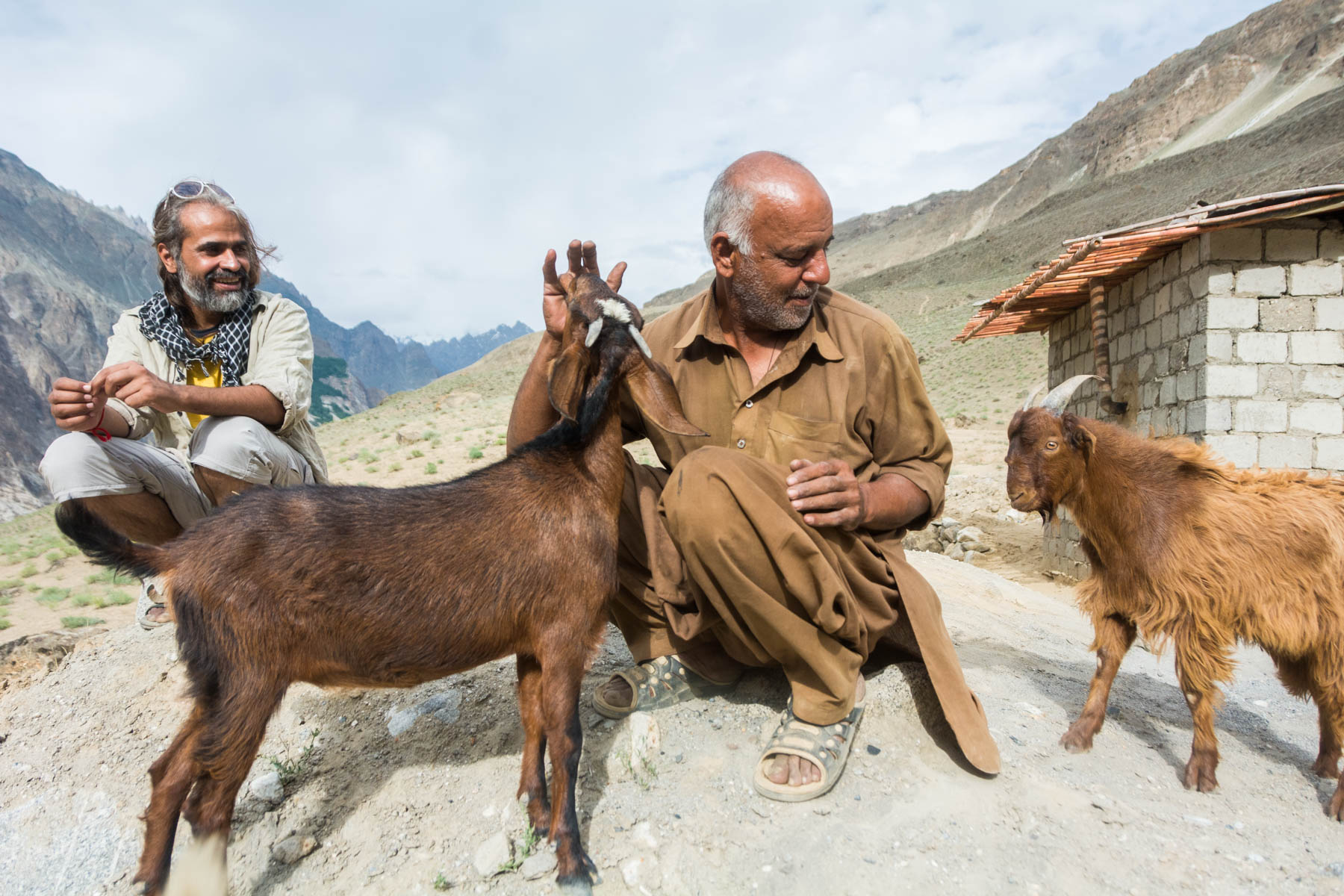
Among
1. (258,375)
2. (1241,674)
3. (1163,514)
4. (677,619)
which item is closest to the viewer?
(677,619)

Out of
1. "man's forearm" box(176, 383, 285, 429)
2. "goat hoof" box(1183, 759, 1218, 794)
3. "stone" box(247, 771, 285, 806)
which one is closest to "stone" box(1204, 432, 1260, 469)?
"goat hoof" box(1183, 759, 1218, 794)

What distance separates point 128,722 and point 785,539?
310 cm

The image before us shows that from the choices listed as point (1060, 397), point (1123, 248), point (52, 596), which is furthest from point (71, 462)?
point (52, 596)

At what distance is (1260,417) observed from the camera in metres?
7.00

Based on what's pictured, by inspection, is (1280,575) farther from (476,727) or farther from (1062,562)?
(1062,562)

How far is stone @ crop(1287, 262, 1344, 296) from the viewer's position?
6664 mm

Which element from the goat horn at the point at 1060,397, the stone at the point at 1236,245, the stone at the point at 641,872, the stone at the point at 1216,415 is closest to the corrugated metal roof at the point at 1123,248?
the stone at the point at 1236,245

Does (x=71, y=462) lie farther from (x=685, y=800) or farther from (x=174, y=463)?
(x=685, y=800)

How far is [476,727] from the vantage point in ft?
10.1

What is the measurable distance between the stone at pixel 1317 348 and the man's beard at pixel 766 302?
253 inches

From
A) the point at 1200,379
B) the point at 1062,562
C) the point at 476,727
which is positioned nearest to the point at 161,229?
the point at 476,727

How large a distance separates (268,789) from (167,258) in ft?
8.31

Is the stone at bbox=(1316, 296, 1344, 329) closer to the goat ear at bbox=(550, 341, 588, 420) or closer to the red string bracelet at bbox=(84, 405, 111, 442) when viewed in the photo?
the goat ear at bbox=(550, 341, 588, 420)

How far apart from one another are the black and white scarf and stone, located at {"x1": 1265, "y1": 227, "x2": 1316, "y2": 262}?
8356 mm
